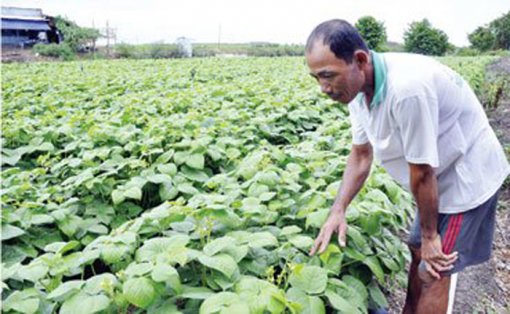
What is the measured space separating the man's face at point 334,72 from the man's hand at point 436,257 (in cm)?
69

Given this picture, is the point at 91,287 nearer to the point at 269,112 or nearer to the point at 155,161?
the point at 155,161

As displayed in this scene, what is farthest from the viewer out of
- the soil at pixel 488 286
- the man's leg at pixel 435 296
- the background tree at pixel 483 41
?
the background tree at pixel 483 41

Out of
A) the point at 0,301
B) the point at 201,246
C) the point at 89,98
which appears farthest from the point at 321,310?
the point at 89,98

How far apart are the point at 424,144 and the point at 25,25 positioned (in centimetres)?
3248

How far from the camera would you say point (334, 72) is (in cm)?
151

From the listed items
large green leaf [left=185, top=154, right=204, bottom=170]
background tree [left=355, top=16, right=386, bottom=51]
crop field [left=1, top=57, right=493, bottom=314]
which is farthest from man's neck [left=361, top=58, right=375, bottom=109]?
background tree [left=355, top=16, right=386, bottom=51]

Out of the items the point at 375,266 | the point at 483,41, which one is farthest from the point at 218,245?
the point at 483,41

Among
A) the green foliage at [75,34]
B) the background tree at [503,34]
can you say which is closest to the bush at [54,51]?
the green foliage at [75,34]

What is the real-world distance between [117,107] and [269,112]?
2.00m

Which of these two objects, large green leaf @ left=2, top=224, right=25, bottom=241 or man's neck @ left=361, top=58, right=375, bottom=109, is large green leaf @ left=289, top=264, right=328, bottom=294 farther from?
large green leaf @ left=2, top=224, right=25, bottom=241

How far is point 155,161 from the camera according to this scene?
311 centimetres

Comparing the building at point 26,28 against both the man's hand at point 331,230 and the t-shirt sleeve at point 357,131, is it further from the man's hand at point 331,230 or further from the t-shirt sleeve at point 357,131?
the man's hand at point 331,230

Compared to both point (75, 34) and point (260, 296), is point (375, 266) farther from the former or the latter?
point (75, 34)

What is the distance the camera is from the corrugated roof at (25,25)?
27.7m
